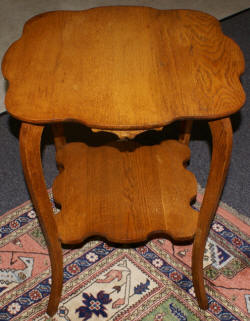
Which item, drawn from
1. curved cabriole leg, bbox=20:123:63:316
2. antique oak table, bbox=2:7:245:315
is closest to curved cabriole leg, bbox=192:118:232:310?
antique oak table, bbox=2:7:245:315

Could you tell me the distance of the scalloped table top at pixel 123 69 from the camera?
94 centimetres

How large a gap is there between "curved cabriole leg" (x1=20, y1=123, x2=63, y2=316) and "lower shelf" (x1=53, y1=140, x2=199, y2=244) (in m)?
0.06

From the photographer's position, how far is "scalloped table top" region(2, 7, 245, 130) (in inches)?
36.9

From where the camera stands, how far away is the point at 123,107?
0.94 metres

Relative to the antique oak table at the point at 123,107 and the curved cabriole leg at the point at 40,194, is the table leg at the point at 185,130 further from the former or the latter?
the curved cabriole leg at the point at 40,194

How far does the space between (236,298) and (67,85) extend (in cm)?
85

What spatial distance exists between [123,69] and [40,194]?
374 mm

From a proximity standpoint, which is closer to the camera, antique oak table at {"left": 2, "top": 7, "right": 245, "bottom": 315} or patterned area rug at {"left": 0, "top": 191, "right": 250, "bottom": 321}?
antique oak table at {"left": 2, "top": 7, "right": 245, "bottom": 315}

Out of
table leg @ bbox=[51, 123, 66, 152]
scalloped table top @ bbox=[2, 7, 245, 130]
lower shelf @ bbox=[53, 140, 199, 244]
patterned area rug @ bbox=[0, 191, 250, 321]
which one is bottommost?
patterned area rug @ bbox=[0, 191, 250, 321]

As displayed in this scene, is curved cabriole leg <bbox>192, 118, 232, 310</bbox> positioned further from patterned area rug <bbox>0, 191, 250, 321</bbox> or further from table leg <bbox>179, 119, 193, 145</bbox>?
table leg <bbox>179, 119, 193, 145</bbox>

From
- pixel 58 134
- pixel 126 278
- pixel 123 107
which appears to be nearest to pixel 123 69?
pixel 123 107

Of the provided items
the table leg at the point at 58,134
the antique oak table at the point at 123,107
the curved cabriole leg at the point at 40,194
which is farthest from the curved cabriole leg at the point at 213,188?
the table leg at the point at 58,134

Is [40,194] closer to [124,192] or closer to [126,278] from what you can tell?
[124,192]

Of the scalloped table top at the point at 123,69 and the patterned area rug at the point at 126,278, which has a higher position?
the scalloped table top at the point at 123,69
